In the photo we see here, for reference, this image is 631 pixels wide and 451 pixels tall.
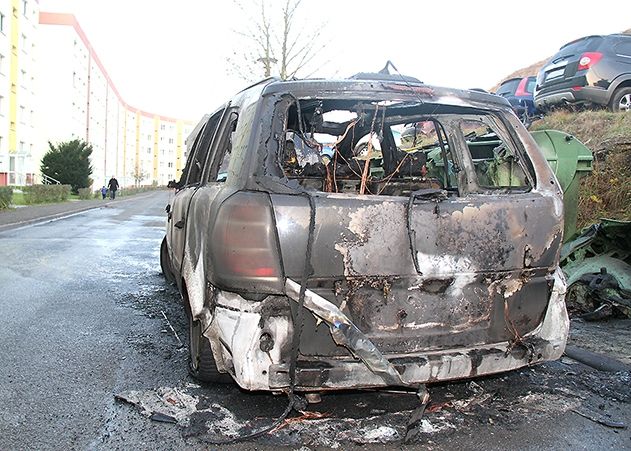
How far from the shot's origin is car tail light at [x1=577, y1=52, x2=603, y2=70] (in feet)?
34.3

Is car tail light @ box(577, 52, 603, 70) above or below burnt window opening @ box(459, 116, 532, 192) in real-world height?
above

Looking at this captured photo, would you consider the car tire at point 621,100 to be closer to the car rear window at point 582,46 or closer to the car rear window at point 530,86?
the car rear window at point 582,46

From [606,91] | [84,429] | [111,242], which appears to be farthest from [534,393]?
[111,242]

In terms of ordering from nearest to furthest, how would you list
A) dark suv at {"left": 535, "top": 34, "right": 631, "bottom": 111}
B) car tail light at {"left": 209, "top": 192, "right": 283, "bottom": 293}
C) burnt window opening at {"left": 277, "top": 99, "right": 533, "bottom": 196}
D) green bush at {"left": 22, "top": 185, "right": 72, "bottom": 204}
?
1. car tail light at {"left": 209, "top": 192, "right": 283, "bottom": 293}
2. burnt window opening at {"left": 277, "top": 99, "right": 533, "bottom": 196}
3. dark suv at {"left": 535, "top": 34, "right": 631, "bottom": 111}
4. green bush at {"left": 22, "top": 185, "right": 72, "bottom": 204}

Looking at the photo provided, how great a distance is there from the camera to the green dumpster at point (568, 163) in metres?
6.38

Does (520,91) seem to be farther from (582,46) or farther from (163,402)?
(163,402)

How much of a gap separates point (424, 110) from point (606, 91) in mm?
8127

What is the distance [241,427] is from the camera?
2.98 metres

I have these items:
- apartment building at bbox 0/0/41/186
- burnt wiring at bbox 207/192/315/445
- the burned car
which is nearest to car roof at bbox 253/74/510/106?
the burned car

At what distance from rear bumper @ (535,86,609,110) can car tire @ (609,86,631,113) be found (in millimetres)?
150

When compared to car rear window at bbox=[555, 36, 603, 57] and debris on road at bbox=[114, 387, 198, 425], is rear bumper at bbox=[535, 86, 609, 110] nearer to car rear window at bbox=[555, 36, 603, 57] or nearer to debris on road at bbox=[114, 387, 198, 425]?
car rear window at bbox=[555, 36, 603, 57]

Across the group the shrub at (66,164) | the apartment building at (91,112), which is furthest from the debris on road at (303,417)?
the apartment building at (91,112)

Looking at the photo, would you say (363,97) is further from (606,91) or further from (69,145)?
(69,145)

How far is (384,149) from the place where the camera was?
15.9 feet
